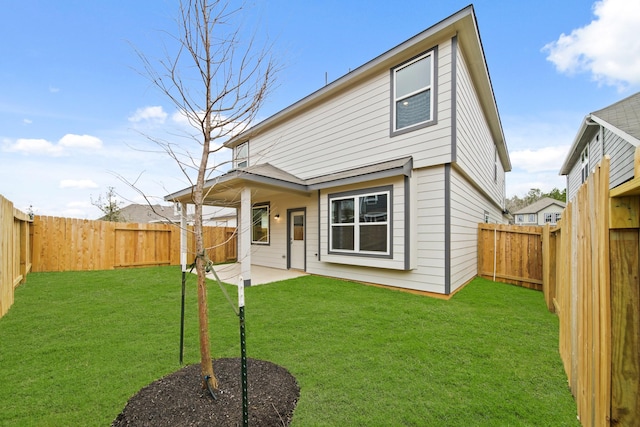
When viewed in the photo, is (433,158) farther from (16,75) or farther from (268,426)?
(16,75)

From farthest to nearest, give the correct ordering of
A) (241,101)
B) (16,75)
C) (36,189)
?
(36,189) → (16,75) → (241,101)

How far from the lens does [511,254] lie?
6.96 metres

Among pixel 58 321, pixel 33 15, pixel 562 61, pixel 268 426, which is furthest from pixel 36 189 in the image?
pixel 562 61

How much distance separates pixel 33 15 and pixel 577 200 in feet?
31.0

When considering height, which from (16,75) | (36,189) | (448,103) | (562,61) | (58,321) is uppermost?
(562,61)

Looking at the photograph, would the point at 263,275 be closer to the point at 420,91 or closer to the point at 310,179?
the point at 310,179

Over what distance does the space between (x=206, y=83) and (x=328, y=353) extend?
297 cm

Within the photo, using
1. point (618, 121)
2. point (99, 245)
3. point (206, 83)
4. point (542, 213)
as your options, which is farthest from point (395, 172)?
point (542, 213)

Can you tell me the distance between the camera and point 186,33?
2.23 metres

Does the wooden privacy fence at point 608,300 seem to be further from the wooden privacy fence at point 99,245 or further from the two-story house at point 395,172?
the wooden privacy fence at point 99,245

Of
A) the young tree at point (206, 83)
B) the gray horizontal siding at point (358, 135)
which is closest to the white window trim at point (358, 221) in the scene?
the gray horizontal siding at point (358, 135)

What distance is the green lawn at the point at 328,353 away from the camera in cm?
208

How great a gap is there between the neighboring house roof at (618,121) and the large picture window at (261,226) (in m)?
9.39

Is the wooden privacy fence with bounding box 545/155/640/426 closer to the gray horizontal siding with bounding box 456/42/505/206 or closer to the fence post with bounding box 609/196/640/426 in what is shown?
the fence post with bounding box 609/196/640/426
